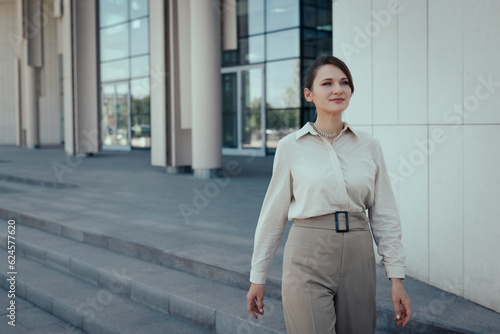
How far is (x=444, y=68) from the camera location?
4012 millimetres

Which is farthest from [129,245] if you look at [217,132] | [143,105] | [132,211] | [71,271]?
[143,105]

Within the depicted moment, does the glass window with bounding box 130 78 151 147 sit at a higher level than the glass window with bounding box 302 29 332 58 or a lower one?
lower

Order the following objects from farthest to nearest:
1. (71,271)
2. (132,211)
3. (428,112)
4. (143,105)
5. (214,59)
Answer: (143,105), (214,59), (132,211), (71,271), (428,112)

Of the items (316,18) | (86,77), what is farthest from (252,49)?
(86,77)

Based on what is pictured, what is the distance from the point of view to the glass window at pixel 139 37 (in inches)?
1008

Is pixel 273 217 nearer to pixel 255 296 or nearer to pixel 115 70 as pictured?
pixel 255 296

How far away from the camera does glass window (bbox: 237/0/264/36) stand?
820 inches

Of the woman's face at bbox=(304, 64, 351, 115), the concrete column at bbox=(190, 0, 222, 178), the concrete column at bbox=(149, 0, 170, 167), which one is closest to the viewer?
the woman's face at bbox=(304, 64, 351, 115)

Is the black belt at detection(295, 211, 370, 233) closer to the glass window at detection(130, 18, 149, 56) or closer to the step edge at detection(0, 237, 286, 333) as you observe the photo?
the step edge at detection(0, 237, 286, 333)

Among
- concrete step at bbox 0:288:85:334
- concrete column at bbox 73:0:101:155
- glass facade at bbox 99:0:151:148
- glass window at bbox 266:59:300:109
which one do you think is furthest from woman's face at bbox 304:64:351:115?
glass facade at bbox 99:0:151:148

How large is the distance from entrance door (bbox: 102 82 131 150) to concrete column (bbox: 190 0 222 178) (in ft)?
52.2

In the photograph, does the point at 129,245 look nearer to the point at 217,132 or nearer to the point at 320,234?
the point at 320,234

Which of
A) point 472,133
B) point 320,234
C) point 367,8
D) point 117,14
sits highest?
point 117,14

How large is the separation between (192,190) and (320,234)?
8586 mm
